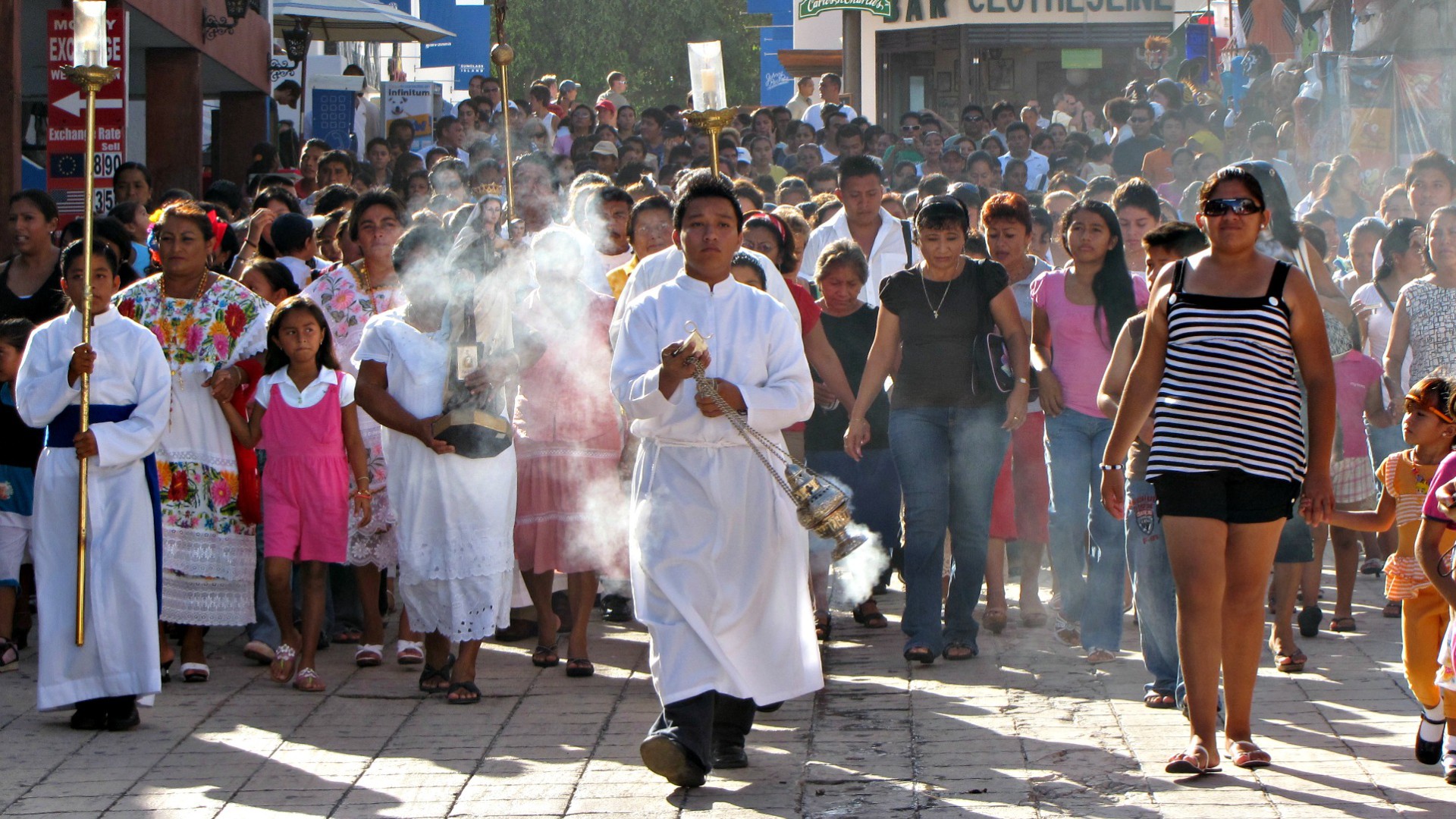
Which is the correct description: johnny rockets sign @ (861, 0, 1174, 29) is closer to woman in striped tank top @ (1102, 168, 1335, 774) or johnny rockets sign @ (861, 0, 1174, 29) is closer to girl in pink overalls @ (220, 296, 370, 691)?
girl in pink overalls @ (220, 296, 370, 691)

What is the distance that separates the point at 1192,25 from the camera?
85.6 feet

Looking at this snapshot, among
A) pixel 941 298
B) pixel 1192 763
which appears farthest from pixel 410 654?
pixel 1192 763

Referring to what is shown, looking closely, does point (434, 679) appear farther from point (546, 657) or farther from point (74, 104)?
point (74, 104)

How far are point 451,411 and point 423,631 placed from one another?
0.92 meters

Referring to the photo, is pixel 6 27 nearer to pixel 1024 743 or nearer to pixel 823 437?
Answer: pixel 823 437

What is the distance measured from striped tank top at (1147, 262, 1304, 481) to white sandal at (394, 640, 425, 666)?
358cm

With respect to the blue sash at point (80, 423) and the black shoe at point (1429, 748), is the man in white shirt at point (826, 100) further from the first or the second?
the black shoe at point (1429, 748)

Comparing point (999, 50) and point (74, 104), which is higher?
point (999, 50)

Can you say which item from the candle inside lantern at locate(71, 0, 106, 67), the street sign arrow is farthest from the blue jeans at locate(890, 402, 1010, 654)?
the street sign arrow

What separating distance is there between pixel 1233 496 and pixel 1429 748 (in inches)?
40.8

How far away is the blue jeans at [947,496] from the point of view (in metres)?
7.80

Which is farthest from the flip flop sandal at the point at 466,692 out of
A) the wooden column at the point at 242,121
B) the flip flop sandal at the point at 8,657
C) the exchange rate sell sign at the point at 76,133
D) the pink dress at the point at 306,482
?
the wooden column at the point at 242,121

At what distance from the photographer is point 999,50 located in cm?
2997

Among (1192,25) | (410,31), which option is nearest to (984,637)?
(410,31)
